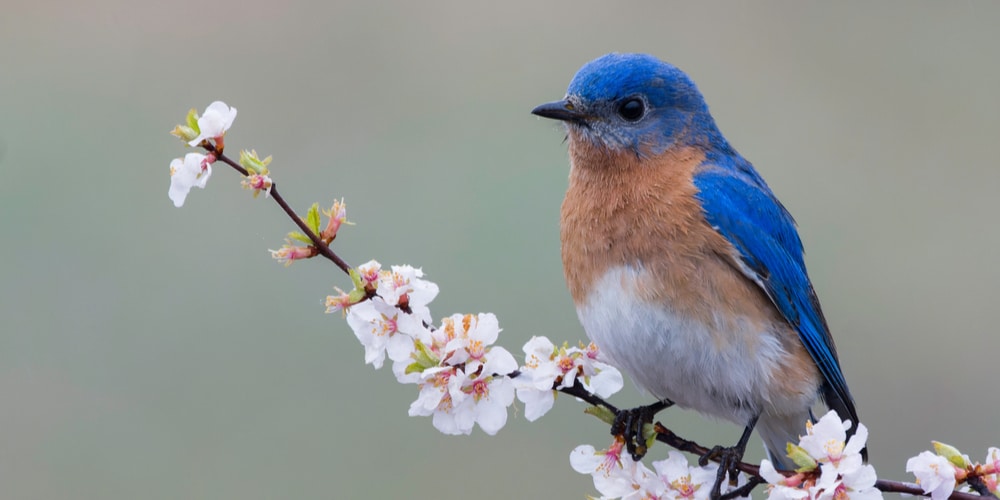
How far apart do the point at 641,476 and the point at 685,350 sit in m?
0.52

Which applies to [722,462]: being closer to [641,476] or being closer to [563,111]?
[641,476]

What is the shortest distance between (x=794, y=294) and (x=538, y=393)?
104 centimetres

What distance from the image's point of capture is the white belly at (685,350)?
2.82 metres

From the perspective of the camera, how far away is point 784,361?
296cm

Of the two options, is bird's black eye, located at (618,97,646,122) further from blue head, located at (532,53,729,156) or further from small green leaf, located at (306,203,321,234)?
small green leaf, located at (306,203,321,234)

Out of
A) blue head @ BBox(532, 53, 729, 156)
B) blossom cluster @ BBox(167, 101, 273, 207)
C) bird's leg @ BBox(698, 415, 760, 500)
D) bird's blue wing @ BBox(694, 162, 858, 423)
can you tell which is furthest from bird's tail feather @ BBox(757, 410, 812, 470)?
blossom cluster @ BBox(167, 101, 273, 207)

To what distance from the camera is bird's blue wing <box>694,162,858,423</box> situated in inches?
118

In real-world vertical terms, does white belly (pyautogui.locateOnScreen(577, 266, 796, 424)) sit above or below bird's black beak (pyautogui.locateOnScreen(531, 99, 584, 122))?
below

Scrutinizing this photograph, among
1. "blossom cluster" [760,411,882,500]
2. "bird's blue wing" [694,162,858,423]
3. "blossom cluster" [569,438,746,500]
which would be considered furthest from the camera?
"bird's blue wing" [694,162,858,423]

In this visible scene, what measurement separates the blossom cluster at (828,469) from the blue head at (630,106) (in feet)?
4.03

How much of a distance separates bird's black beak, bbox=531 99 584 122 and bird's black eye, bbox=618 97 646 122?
0.41 ft

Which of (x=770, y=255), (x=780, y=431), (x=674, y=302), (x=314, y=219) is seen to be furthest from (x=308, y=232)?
(x=780, y=431)

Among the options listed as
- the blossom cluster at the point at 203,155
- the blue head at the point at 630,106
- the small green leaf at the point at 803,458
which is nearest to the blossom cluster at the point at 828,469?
the small green leaf at the point at 803,458

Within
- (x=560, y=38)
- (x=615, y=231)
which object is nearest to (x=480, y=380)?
(x=615, y=231)
